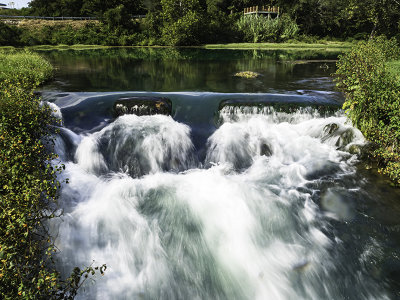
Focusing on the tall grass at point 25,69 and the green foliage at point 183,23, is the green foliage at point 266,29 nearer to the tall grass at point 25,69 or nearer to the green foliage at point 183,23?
the green foliage at point 183,23

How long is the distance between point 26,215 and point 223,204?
14.4 ft

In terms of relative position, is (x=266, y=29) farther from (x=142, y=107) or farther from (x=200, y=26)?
(x=142, y=107)

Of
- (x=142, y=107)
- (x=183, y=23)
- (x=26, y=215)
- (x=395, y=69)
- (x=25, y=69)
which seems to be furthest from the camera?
(x=183, y=23)

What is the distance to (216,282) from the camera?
523 centimetres

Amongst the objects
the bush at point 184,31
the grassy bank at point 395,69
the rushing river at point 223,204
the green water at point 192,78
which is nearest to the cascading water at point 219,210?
the rushing river at point 223,204

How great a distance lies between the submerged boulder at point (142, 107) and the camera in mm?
11141

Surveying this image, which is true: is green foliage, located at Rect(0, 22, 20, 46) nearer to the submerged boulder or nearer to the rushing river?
the rushing river

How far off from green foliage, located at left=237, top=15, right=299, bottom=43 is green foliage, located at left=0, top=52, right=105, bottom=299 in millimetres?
42098

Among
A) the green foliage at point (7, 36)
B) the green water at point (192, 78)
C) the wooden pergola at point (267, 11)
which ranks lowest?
the green water at point (192, 78)

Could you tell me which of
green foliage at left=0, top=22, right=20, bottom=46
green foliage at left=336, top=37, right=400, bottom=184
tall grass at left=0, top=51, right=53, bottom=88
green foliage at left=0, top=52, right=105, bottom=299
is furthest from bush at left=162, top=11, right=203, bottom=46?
green foliage at left=0, top=52, right=105, bottom=299

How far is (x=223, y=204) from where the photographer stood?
723 cm

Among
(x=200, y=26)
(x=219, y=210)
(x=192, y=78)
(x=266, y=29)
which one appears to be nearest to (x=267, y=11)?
(x=266, y=29)

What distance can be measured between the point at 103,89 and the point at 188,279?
12.4 m

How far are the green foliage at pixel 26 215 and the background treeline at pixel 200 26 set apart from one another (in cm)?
3777
